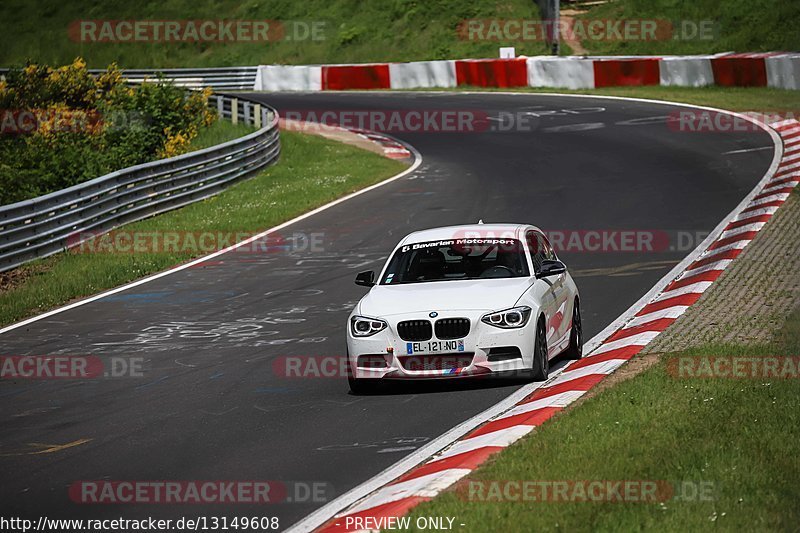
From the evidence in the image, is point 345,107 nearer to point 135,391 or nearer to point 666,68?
point 666,68

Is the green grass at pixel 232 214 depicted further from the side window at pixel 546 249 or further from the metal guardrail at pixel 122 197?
the side window at pixel 546 249

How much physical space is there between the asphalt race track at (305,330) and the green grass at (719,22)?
52.3 ft

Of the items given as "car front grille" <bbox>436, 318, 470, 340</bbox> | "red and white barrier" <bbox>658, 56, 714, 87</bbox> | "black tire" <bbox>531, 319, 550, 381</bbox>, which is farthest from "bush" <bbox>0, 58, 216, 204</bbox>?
"black tire" <bbox>531, 319, 550, 381</bbox>

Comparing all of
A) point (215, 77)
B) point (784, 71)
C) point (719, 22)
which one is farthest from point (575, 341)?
point (215, 77)

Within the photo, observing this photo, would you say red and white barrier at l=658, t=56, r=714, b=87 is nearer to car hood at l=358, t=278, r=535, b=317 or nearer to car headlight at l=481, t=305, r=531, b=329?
car hood at l=358, t=278, r=535, b=317

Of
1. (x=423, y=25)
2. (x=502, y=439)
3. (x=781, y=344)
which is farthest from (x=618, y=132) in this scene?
(x=423, y=25)

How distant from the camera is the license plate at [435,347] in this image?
437 inches

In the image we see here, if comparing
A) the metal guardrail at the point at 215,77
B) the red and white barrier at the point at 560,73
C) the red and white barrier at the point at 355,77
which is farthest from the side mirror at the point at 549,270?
the metal guardrail at the point at 215,77

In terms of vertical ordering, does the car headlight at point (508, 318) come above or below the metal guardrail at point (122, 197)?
above

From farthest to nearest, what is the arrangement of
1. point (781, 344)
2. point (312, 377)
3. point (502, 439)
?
point (312, 377)
point (781, 344)
point (502, 439)

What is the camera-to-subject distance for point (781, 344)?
11.5 meters

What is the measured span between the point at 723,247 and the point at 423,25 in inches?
1812

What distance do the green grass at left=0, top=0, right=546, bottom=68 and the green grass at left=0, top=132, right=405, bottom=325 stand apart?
2403 centimetres

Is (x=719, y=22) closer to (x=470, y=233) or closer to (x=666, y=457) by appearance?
(x=470, y=233)
